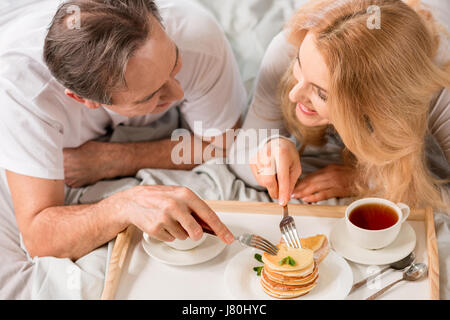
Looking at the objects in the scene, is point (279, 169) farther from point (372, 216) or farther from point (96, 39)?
point (96, 39)

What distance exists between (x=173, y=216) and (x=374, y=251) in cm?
42

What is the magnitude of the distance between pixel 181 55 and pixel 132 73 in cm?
31

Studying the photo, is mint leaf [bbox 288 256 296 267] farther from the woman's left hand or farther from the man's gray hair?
the man's gray hair

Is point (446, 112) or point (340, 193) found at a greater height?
point (446, 112)

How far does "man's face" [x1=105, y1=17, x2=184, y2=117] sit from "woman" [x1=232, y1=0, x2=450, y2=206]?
0.29 m

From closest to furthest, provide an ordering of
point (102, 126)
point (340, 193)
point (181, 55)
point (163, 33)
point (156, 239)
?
point (156, 239) < point (163, 33) < point (340, 193) < point (181, 55) < point (102, 126)

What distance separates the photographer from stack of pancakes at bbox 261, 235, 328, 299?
103 centimetres

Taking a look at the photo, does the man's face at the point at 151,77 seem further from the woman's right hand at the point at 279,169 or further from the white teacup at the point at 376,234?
the white teacup at the point at 376,234

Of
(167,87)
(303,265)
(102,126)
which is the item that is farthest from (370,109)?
(102,126)

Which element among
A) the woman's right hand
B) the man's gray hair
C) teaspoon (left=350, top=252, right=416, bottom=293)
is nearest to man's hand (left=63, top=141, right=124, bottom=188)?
the man's gray hair

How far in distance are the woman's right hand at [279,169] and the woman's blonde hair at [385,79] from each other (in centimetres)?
14

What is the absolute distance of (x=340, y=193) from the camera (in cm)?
142

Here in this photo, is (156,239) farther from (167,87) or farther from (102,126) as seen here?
(102,126)

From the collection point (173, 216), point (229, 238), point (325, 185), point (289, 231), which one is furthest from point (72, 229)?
point (325, 185)
